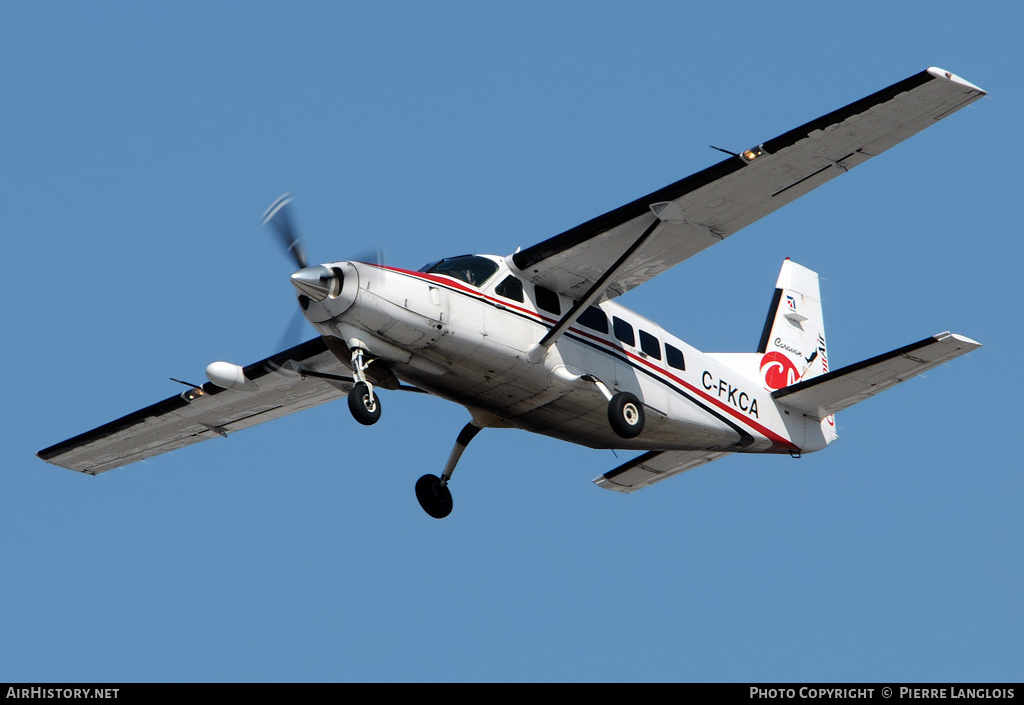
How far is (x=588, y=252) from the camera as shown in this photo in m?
17.7

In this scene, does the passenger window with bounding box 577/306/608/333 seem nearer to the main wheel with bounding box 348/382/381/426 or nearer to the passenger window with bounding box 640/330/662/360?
the passenger window with bounding box 640/330/662/360

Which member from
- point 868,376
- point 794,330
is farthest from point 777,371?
point 868,376

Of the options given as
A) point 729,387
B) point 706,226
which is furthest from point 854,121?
point 729,387

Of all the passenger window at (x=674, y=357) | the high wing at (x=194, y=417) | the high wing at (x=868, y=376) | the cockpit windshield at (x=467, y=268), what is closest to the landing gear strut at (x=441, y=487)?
the high wing at (x=194, y=417)

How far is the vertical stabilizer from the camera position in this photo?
2272 centimetres

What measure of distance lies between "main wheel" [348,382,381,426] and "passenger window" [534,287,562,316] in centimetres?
287

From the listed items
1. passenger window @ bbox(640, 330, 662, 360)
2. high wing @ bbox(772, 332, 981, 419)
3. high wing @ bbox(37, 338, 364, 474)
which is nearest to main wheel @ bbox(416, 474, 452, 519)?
high wing @ bbox(37, 338, 364, 474)

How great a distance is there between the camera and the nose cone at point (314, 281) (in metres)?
16.2

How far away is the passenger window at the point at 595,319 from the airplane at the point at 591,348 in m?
0.03

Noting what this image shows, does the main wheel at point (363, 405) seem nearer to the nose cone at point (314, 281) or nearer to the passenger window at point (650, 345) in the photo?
the nose cone at point (314, 281)

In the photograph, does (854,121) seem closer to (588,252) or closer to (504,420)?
(588,252)

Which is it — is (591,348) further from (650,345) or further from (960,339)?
(960,339)

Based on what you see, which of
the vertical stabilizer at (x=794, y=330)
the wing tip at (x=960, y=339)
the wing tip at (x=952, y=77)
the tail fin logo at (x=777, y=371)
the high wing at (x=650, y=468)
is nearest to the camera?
the wing tip at (x=952, y=77)
